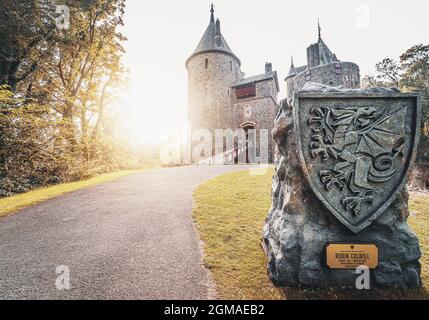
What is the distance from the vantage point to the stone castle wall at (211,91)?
27859 mm

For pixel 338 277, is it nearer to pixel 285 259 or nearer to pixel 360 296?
pixel 360 296

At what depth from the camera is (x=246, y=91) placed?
28312 millimetres

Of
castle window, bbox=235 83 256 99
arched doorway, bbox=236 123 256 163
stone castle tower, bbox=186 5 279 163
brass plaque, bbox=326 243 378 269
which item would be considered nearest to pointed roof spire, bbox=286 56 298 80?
stone castle tower, bbox=186 5 279 163

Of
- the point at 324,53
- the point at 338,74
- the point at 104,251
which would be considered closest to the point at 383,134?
the point at 104,251

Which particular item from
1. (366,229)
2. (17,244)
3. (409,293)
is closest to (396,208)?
(366,229)

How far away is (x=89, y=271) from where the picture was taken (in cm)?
277

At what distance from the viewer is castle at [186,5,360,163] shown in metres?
26.5

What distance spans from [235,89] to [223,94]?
196 cm

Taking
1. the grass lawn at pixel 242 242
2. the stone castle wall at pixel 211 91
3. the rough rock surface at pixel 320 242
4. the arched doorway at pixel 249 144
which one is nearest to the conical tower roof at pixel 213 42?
the stone castle wall at pixel 211 91

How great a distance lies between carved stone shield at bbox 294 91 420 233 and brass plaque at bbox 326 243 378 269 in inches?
14.2

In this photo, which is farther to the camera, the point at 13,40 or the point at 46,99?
the point at 46,99

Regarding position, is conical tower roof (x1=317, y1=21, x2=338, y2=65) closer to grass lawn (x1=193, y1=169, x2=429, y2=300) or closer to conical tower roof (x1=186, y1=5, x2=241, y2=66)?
conical tower roof (x1=186, y1=5, x2=241, y2=66)

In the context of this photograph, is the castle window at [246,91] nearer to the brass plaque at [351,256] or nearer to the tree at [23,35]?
the tree at [23,35]

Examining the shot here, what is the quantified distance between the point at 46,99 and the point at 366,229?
18513 millimetres
